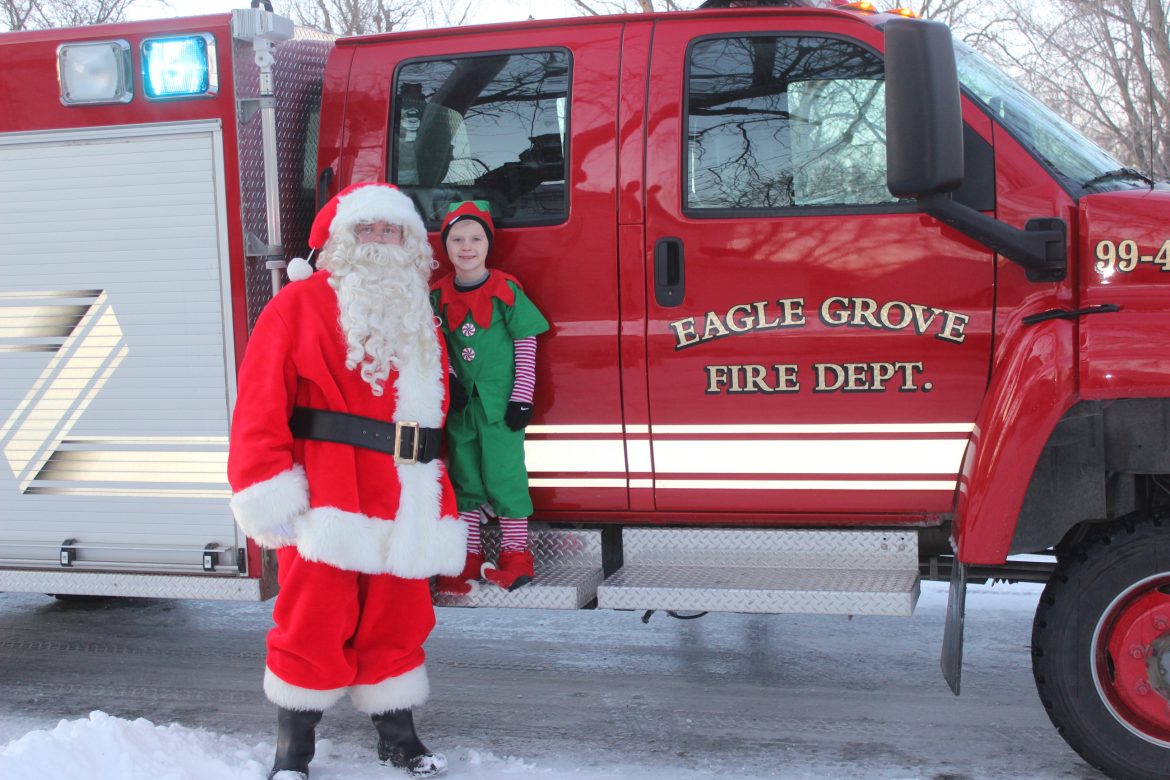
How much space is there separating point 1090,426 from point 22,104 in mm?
3644

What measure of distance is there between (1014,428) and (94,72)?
10.4 ft

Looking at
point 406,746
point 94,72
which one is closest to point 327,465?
point 406,746

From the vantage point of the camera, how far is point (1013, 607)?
546cm

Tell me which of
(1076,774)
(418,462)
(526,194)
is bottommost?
(1076,774)

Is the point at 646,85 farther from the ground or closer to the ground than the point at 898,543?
farther from the ground

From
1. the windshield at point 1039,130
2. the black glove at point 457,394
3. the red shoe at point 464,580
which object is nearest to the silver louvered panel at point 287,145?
the black glove at point 457,394

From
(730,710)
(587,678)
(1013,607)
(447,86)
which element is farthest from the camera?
(1013,607)

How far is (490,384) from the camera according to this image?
3.73m

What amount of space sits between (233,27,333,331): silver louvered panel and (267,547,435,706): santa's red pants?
962mm

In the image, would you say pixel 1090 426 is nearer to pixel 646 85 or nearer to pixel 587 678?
pixel 646 85

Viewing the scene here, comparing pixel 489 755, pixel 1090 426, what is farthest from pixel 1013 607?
pixel 489 755

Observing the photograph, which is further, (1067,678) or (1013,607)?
(1013,607)

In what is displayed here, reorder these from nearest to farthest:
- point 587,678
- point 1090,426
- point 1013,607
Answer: point 1090,426
point 587,678
point 1013,607

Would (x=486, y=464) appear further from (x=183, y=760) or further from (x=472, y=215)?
(x=183, y=760)
